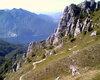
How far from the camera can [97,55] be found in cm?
6744

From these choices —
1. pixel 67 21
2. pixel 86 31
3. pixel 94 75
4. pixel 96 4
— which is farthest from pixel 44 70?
pixel 96 4

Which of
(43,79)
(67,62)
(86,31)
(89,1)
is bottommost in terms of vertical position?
(43,79)

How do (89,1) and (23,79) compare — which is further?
(89,1)

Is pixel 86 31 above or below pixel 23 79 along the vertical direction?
above

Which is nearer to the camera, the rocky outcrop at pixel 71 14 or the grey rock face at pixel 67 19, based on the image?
the rocky outcrop at pixel 71 14

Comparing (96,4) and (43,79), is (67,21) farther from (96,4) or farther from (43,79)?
(43,79)

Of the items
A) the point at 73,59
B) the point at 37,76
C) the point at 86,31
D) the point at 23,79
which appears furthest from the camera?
the point at 86,31

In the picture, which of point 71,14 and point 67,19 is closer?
point 71,14

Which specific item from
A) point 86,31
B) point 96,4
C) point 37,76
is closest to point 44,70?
point 37,76

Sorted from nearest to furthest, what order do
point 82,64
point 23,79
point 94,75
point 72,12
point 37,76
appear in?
point 94,75 → point 82,64 → point 37,76 → point 23,79 → point 72,12

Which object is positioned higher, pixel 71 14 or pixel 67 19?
pixel 71 14

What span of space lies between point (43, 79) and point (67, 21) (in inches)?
4331

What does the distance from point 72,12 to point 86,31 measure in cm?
5826

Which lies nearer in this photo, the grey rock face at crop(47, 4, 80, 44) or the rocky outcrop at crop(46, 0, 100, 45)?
the rocky outcrop at crop(46, 0, 100, 45)
